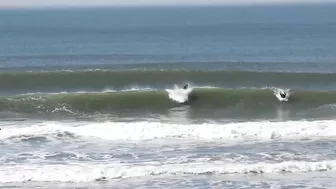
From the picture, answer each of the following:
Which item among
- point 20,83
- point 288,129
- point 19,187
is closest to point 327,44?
point 20,83

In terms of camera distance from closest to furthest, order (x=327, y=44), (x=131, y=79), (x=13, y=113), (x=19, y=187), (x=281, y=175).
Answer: (x=19, y=187), (x=281, y=175), (x=13, y=113), (x=131, y=79), (x=327, y=44)

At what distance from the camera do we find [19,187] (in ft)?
39.9

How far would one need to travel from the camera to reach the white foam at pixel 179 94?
23237mm

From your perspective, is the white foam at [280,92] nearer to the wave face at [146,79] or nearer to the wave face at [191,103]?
the wave face at [191,103]

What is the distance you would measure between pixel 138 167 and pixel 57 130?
4.82 m

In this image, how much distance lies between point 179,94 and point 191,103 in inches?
38.5

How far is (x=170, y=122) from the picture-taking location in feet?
64.1

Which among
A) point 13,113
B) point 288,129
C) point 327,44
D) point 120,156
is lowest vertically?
point 120,156

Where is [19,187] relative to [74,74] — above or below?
below

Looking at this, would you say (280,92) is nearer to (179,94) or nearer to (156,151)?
(179,94)

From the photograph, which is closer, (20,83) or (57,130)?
(57,130)

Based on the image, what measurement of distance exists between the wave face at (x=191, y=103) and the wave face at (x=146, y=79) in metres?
2.32

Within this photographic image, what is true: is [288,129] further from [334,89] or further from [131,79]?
[131,79]

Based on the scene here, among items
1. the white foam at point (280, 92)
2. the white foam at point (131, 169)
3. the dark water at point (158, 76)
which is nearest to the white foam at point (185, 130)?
the dark water at point (158, 76)
